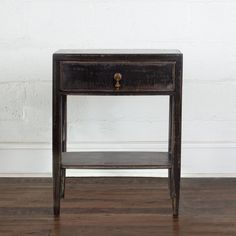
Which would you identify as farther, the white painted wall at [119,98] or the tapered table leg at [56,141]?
the white painted wall at [119,98]

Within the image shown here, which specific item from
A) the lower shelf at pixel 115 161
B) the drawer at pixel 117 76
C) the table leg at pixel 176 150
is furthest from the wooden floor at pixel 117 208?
the drawer at pixel 117 76

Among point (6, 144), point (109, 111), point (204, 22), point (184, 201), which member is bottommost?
point (184, 201)

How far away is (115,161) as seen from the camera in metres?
2.33

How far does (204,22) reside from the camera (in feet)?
9.30

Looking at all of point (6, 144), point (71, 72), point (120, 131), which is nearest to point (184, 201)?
point (120, 131)

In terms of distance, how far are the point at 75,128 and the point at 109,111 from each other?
0.21m

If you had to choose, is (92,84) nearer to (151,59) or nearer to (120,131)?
(151,59)

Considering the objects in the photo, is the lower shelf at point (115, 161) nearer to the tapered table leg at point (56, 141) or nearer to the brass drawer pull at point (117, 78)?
the tapered table leg at point (56, 141)

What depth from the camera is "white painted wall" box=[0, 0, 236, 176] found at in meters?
2.83

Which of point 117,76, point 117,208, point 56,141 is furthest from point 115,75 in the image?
point 117,208

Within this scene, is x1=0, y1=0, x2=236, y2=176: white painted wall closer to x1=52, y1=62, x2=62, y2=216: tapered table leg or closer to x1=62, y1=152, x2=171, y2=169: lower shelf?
x1=62, y1=152, x2=171, y2=169: lower shelf

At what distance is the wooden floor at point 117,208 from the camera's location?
218 cm

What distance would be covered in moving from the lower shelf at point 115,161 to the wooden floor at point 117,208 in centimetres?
22

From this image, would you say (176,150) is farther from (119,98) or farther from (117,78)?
(119,98)
